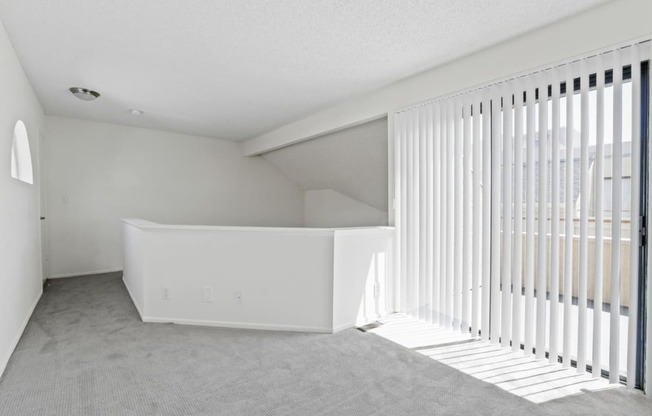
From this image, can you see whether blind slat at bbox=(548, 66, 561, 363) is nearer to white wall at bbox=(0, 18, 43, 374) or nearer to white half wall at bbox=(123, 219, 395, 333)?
white half wall at bbox=(123, 219, 395, 333)

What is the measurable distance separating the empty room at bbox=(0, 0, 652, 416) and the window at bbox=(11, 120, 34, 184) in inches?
1.1

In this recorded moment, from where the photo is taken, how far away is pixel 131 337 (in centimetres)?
282

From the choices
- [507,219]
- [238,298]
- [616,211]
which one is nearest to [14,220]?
[238,298]

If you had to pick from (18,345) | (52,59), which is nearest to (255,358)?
(18,345)

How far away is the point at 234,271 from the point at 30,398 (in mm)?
1540

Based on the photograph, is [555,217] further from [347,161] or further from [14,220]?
[14,220]

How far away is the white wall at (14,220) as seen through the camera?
237 cm

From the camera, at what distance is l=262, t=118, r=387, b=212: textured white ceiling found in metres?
4.23

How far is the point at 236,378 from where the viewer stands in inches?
86.6

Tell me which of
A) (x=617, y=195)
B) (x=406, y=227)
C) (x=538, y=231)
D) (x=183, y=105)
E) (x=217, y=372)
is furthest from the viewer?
(x=183, y=105)

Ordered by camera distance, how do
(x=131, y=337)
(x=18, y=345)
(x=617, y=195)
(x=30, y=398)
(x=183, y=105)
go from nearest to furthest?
(x=30, y=398) → (x=617, y=195) → (x=18, y=345) → (x=131, y=337) → (x=183, y=105)

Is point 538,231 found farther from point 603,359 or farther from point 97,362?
point 97,362

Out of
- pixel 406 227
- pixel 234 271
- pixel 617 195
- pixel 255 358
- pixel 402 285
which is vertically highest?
pixel 617 195

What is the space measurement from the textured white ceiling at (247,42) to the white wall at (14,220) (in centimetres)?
25
